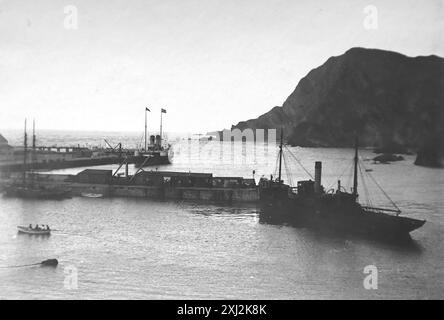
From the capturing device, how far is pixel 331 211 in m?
43.2

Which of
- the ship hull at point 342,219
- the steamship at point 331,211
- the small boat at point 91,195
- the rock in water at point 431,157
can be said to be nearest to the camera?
the ship hull at point 342,219

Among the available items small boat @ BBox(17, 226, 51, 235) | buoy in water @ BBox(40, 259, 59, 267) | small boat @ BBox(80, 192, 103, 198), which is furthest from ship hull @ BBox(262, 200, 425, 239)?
small boat @ BBox(80, 192, 103, 198)

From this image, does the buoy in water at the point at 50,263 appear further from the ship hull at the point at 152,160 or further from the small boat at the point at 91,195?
the ship hull at the point at 152,160

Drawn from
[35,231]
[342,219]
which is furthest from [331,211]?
[35,231]

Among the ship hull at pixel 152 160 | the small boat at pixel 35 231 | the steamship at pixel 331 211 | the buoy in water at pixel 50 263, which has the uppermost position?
the ship hull at pixel 152 160

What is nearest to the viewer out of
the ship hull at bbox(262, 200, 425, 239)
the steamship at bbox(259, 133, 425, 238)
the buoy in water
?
the buoy in water

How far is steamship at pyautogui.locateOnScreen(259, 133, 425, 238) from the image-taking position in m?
39.3

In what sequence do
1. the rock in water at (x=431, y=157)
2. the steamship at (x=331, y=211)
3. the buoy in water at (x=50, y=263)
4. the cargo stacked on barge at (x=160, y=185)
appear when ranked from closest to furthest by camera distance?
the buoy in water at (x=50, y=263) < the steamship at (x=331, y=211) < the cargo stacked on barge at (x=160, y=185) < the rock in water at (x=431, y=157)

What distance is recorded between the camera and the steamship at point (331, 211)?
39325mm

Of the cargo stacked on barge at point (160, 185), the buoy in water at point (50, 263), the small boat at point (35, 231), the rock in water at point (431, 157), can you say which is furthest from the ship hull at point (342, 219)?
the rock in water at point (431, 157)

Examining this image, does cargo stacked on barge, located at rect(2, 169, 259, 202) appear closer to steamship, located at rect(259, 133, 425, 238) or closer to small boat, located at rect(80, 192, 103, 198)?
small boat, located at rect(80, 192, 103, 198)

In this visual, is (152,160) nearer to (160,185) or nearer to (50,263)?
(160,185)

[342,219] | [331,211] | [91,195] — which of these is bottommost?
[342,219]
